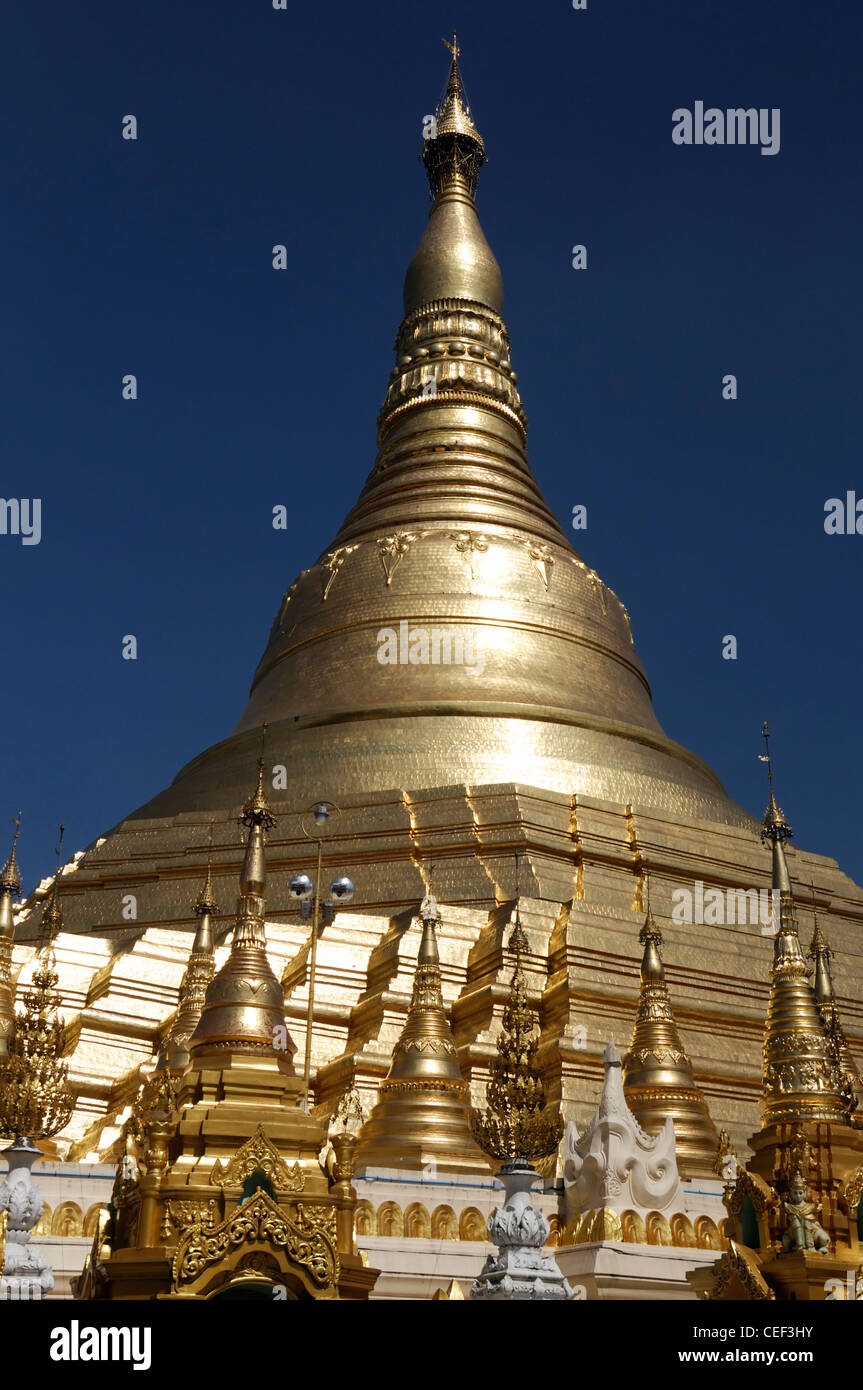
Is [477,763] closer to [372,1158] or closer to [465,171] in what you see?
[372,1158]

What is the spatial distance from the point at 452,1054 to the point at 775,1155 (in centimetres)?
454

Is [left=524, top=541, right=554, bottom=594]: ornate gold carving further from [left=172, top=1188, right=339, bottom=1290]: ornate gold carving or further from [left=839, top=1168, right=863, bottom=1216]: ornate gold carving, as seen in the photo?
[left=172, top=1188, right=339, bottom=1290]: ornate gold carving

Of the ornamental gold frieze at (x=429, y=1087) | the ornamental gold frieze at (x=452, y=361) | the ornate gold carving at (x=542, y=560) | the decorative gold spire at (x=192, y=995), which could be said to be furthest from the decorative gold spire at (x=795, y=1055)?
the ornamental gold frieze at (x=452, y=361)

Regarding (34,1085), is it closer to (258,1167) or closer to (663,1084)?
(258,1167)

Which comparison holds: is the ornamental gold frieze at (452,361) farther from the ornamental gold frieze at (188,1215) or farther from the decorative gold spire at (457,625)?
the ornamental gold frieze at (188,1215)

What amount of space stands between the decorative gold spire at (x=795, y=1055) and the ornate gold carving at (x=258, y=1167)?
14.8ft

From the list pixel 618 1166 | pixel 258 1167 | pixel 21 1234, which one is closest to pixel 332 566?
pixel 618 1166

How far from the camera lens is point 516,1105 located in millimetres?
14250

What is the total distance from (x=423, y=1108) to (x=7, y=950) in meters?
5.89

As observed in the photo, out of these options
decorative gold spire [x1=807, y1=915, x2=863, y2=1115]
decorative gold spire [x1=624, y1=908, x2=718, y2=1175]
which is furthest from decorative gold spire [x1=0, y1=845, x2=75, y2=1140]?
decorative gold spire [x1=807, y1=915, x2=863, y2=1115]

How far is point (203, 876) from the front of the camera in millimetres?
23328

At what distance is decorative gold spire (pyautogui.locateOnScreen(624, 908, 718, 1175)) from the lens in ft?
51.4

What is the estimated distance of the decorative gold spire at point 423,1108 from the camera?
14.6 meters

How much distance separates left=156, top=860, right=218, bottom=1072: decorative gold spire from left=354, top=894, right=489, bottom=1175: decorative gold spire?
87.1 inches
